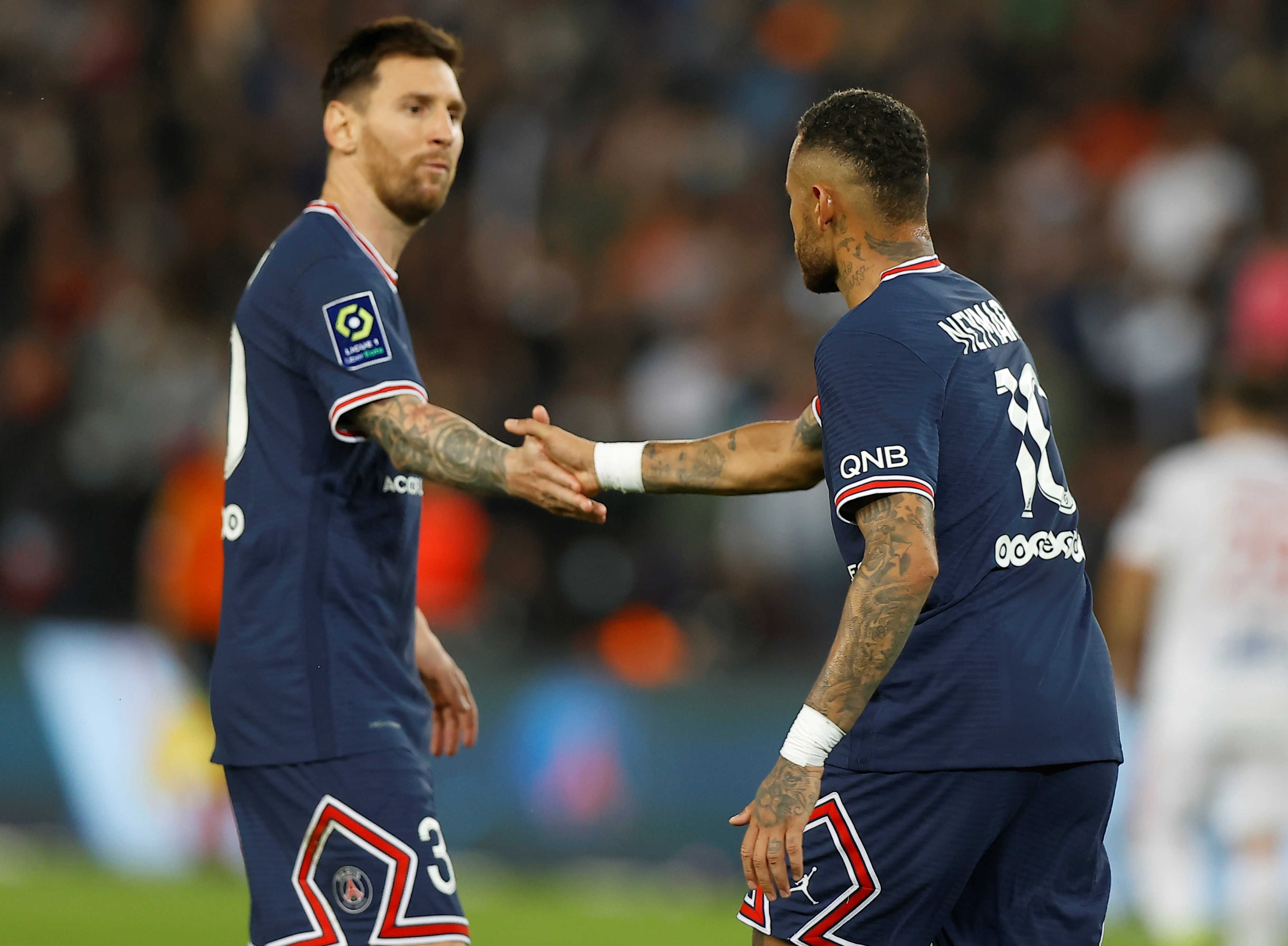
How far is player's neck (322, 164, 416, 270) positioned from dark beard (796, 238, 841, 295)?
1.15m

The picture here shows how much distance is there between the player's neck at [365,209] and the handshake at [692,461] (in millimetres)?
641

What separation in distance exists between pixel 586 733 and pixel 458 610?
116cm

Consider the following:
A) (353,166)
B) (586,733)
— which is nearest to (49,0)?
(586,733)

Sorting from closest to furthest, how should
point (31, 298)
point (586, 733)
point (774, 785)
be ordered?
point (774, 785)
point (586, 733)
point (31, 298)

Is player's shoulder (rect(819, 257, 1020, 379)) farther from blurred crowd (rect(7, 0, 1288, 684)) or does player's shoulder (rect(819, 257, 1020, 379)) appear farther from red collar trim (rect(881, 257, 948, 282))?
blurred crowd (rect(7, 0, 1288, 684))

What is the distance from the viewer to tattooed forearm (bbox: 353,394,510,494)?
14.4ft

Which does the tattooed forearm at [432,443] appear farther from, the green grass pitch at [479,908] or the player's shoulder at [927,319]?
the green grass pitch at [479,908]

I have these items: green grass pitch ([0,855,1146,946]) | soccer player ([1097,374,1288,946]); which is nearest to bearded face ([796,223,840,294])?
soccer player ([1097,374,1288,946])

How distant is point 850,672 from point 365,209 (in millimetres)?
1969

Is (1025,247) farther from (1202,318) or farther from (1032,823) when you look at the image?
(1032,823)

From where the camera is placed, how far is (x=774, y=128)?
42.2 ft

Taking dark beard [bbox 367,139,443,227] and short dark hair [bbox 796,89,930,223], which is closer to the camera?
short dark hair [bbox 796,89,930,223]

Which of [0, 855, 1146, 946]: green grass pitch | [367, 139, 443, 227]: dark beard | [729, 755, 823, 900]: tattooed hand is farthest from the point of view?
[0, 855, 1146, 946]: green grass pitch

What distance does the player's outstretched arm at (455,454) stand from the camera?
439cm
